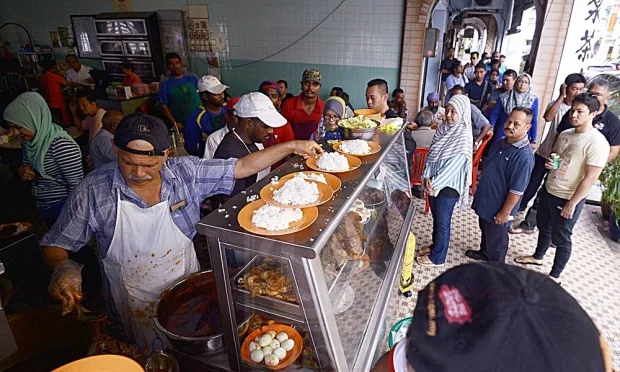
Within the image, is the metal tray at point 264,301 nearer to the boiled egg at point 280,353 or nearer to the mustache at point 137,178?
the boiled egg at point 280,353

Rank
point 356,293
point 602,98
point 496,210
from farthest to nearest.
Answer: point 602,98, point 496,210, point 356,293

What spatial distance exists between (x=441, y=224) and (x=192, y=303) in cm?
283

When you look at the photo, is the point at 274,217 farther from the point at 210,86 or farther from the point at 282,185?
the point at 210,86

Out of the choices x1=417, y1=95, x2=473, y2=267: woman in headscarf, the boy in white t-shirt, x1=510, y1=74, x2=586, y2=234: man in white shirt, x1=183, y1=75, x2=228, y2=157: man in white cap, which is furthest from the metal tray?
x1=510, y1=74, x2=586, y2=234: man in white shirt

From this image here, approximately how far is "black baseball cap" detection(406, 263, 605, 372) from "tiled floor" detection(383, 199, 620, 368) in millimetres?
1924

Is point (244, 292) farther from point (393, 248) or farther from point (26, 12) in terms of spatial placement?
point (26, 12)

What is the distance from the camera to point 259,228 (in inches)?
59.8

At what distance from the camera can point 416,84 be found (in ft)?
22.2

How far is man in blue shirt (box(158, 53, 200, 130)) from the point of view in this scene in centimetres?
608

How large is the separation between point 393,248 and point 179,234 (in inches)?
62.9

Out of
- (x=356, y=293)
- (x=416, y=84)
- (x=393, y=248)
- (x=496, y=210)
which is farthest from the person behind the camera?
(x=416, y=84)

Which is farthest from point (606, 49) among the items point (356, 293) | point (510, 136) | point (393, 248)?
point (356, 293)

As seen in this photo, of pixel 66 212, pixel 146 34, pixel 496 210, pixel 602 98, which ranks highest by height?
pixel 146 34

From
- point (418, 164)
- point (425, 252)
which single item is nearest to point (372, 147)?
point (425, 252)
